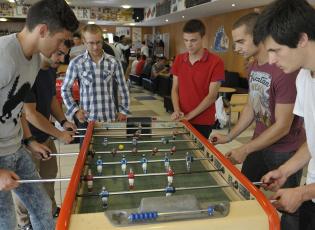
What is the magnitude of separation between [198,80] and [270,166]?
105 centimetres

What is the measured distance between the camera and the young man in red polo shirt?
9.14ft

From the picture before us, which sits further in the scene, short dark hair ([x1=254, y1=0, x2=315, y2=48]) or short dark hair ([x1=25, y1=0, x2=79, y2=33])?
short dark hair ([x1=25, y1=0, x2=79, y2=33])

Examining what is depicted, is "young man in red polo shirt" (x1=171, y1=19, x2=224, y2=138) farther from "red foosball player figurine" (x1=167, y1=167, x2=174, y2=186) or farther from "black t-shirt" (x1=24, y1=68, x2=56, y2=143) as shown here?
"red foosball player figurine" (x1=167, y1=167, x2=174, y2=186)

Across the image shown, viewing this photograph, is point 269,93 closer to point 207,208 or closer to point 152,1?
point 207,208

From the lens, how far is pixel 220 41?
9.53m

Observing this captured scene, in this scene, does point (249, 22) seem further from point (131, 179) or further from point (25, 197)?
point (25, 197)

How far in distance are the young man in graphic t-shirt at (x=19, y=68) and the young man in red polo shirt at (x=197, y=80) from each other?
1284 millimetres

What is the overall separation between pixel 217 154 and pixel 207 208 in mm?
585

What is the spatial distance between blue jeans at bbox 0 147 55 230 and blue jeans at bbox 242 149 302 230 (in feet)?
4.57

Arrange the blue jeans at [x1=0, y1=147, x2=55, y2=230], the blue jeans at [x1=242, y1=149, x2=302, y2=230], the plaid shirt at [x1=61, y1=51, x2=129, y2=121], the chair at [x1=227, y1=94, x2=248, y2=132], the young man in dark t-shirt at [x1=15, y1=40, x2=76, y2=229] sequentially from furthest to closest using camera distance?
the chair at [x1=227, y1=94, x2=248, y2=132] → the plaid shirt at [x1=61, y1=51, x2=129, y2=121] → the young man in dark t-shirt at [x1=15, y1=40, x2=76, y2=229] → the blue jeans at [x1=242, y1=149, x2=302, y2=230] → the blue jeans at [x1=0, y1=147, x2=55, y2=230]

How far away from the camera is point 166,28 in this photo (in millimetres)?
14258

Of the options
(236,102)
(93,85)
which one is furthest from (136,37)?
(93,85)

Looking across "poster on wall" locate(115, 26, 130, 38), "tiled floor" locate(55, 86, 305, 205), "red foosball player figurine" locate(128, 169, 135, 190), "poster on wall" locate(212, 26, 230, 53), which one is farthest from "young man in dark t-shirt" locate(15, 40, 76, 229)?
"poster on wall" locate(115, 26, 130, 38)

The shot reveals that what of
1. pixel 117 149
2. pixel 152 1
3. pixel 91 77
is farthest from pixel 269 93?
pixel 152 1
